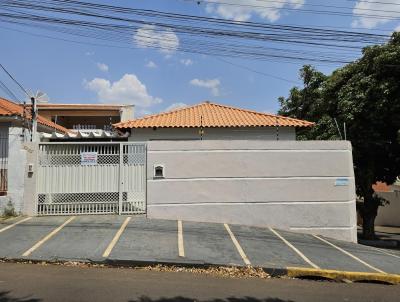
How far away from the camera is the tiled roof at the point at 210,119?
17.8 m

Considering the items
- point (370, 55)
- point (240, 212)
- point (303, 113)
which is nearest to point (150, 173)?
point (240, 212)

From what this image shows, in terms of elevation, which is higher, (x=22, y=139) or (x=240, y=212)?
(x=22, y=139)

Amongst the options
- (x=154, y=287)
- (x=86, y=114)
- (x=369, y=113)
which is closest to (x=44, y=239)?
(x=154, y=287)

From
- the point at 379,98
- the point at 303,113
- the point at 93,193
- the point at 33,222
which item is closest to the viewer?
the point at 33,222

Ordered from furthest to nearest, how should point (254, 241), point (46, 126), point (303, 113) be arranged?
point (303, 113), point (46, 126), point (254, 241)

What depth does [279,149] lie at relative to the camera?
41.7 feet

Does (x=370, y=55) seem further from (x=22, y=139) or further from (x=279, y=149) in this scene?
(x=22, y=139)

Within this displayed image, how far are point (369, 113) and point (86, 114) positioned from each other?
1086 inches

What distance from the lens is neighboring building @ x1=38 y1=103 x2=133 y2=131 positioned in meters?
37.0

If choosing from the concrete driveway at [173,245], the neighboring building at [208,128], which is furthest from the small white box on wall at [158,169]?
the neighboring building at [208,128]

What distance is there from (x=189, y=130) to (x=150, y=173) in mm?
5944

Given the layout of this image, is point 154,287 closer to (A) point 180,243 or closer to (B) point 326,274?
(A) point 180,243

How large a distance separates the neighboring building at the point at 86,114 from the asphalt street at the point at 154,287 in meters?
29.6

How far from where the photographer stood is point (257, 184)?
494 inches
